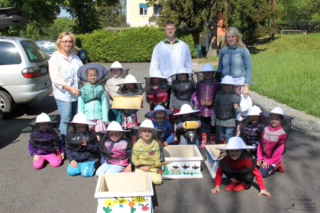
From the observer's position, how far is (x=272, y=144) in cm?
461

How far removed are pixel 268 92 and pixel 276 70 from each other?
457cm

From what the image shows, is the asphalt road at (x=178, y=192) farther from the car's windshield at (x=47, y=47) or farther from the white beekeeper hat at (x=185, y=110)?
the car's windshield at (x=47, y=47)

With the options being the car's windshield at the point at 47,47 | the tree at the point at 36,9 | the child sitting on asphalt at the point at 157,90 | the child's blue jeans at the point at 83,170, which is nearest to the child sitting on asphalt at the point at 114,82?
the child sitting on asphalt at the point at 157,90

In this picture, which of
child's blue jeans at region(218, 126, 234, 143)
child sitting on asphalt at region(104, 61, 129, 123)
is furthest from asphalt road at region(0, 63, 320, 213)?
child sitting on asphalt at region(104, 61, 129, 123)

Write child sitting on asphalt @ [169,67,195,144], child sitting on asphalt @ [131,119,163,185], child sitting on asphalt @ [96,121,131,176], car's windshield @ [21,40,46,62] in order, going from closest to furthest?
child sitting on asphalt @ [131,119,163,185]
child sitting on asphalt @ [96,121,131,176]
child sitting on asphalt @ [169,67,195,144]
car's windshield @ [21,40,46,62]

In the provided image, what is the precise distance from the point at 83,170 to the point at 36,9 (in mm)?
30443

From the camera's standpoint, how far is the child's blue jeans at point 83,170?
472cm

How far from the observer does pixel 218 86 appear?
571 cm

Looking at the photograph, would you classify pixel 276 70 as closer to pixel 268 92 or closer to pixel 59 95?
pixel 268 92

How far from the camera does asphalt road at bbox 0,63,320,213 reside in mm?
3814

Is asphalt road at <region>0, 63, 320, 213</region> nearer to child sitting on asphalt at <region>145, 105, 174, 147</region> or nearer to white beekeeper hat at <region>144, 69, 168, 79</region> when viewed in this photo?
child sitting on asphalt at <region>145, 105, 174, 147</region>

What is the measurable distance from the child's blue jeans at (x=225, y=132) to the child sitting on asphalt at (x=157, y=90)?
4.24 ft

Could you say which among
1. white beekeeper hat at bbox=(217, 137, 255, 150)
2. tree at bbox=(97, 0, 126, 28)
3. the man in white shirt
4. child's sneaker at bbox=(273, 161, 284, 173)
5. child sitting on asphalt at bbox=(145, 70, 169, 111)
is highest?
tree at bbox=(97, 0, 126, 28)

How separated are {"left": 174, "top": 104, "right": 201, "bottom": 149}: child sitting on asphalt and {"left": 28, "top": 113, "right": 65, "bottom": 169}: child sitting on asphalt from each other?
2343 mm
